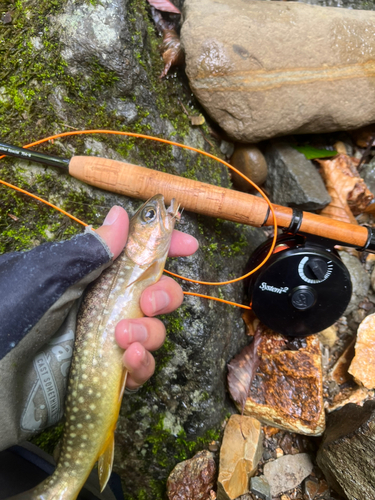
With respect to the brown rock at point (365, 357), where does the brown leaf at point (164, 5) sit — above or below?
above

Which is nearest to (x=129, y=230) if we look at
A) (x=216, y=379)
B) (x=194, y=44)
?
(x=216, y=379)

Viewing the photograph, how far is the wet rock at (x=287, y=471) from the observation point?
84.4 inches

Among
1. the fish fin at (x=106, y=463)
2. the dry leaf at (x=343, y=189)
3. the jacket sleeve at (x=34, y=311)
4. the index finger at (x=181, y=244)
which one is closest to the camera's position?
the jacket sleeve at (x=34, y=311)

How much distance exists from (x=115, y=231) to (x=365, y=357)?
180cm

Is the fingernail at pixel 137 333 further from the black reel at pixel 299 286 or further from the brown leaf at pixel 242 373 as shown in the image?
the brown leaf at pixel 242 373

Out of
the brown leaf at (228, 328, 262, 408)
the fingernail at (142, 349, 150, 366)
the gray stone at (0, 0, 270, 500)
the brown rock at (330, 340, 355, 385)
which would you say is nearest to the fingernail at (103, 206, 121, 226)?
the gray stone at (0, 0, 270, 500)

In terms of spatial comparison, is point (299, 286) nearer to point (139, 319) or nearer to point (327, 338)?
point (327, 338)

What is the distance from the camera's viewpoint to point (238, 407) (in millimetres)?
2309

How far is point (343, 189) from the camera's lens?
2.77 metres

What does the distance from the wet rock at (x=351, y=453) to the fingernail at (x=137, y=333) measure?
1.21 m

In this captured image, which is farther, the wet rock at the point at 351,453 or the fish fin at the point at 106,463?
the wet rock at the point at 351,453

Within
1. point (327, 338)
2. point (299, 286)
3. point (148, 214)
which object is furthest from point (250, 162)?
point (327, 338)

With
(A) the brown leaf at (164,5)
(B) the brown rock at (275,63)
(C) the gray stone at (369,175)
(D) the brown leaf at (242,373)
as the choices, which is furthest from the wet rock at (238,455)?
(A) the brown leaf at (164,5)

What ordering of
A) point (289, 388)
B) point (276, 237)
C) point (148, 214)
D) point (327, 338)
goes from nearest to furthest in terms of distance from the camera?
1. point (148, 214)
2. point (276, 237)
3. point (289, 388)
4. point (327, 338)
